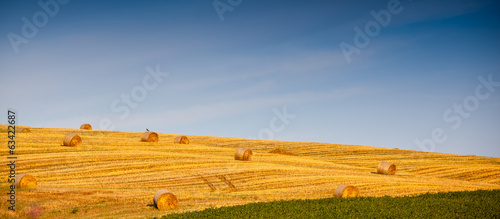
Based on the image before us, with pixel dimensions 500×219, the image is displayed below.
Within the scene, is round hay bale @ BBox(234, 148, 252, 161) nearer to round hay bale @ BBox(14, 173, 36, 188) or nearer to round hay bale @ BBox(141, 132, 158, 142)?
round hay bale @ BBox(141, 132, 158, 142)

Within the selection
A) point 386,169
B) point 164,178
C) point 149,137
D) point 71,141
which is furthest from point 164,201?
point 149,137

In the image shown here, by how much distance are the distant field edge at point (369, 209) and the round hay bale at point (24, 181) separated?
31.3ft

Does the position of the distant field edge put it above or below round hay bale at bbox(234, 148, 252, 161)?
below

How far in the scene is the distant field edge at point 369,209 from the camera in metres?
16.1

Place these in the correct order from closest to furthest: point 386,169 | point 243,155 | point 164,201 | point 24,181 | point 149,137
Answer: point 164,201 → point 24,181 → point 386,169 → point 243,155 → point 149,137

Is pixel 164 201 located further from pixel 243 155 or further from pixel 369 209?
pixel 243 155

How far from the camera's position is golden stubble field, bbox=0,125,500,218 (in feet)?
63.0

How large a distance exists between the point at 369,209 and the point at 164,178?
13.9 metres

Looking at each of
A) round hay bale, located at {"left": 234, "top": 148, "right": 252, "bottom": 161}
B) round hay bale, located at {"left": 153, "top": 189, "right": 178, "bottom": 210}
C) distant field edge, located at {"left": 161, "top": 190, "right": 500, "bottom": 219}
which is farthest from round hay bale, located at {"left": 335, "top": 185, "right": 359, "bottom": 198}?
round hay bale, located at {"left": 234, "top": 148, "right": 252, "bottom": 161}

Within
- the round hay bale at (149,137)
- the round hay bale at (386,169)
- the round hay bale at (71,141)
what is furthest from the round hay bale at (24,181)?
the round hay bale at (386,169)

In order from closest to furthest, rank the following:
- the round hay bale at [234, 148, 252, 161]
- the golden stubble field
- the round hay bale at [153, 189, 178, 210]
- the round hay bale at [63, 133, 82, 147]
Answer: the round hay bale at [153, 189, 178, 210] → the golden stubble field → the round hay bale at [63, 133, 82, 147] → the round hay bale at [234, 148, 252, 161]

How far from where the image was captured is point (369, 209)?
56.1ft

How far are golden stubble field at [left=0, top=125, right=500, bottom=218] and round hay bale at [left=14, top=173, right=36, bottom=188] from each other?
0.59m

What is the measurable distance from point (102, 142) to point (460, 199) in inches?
1137
